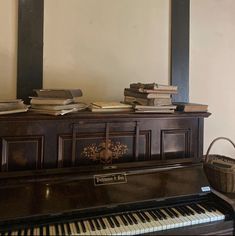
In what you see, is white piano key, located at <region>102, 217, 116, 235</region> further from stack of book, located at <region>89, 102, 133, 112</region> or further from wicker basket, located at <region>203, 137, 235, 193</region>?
wicker basket, located at <region>203, 137, 235, 193</region>

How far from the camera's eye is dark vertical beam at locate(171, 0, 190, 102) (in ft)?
7.45

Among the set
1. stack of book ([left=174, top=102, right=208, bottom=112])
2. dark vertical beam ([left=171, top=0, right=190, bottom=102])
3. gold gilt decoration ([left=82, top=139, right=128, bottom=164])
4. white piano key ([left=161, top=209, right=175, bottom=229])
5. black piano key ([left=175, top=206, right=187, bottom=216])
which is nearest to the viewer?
white piano key ([left=161, top=209, right=175, bottom=229])

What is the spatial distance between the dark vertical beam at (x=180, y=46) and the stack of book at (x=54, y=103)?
1.01 metres

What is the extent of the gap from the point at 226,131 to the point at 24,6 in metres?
1.97

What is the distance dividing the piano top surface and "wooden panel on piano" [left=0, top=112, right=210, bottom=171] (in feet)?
0.34

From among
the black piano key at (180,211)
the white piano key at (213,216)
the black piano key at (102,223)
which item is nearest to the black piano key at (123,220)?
the black piano key at (102,223)

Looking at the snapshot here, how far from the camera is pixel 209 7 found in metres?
2.40

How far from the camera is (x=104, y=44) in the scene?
2.08m

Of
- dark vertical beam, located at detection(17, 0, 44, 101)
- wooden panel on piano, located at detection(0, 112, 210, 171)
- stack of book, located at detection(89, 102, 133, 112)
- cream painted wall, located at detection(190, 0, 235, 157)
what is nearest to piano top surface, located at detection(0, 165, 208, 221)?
wooden panel on piano, located at detection(0, 112, 210, 171)

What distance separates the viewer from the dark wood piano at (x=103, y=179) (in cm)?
137

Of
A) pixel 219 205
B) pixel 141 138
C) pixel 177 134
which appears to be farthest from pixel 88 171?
pixel 219 205

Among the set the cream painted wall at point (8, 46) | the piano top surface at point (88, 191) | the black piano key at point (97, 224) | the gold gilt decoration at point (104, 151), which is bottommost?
the black piano key at point (97, 224)

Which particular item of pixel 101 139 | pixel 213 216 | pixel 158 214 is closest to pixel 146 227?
pixel 158 214

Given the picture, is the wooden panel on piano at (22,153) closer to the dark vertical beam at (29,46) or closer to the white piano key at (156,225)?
the dark vertical beam at (29,46)
